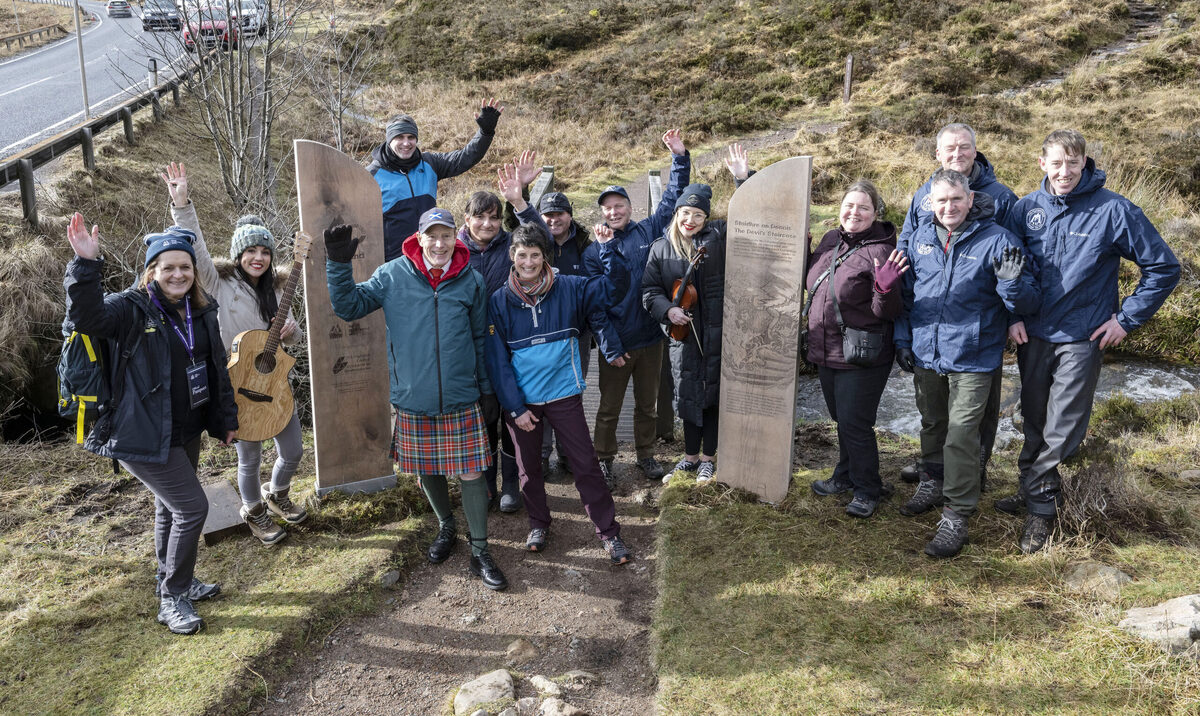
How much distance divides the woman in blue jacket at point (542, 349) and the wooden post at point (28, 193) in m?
6.57

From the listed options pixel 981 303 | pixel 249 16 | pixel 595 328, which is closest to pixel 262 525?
pixel 595 328

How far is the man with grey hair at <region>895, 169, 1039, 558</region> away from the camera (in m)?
3.95

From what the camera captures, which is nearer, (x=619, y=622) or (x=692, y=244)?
(x=619, y=622)

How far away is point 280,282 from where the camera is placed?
22.0ft

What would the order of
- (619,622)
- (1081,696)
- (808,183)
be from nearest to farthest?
(1081,696), (619,622), (808,183)

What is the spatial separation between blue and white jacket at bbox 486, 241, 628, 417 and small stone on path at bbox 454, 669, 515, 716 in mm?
1355

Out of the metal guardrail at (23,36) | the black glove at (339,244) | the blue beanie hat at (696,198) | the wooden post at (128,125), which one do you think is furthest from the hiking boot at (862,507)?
the metal guardrail at (23,36)

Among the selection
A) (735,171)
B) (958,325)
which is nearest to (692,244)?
(735,171)

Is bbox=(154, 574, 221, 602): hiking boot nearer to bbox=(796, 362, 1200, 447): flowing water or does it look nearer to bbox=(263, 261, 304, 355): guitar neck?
bbox=(263, 261, 304, 355): guitar neck

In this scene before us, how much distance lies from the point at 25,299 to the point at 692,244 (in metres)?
6.16

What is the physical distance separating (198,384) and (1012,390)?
785 cm

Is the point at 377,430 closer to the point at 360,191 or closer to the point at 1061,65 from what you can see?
the point at 360,191

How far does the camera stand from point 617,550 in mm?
4578

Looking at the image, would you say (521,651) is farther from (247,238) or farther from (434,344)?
(247,238)
